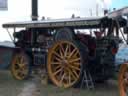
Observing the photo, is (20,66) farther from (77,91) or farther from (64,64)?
(77,91)

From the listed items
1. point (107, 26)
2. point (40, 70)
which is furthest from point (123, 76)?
point (40, 70)

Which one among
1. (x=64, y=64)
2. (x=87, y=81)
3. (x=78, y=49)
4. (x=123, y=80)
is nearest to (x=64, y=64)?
(x=64, y=64)

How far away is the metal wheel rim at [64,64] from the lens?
13195 mm

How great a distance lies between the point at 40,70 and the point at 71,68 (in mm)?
1571

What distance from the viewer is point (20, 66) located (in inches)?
601

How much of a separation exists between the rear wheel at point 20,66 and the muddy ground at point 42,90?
0.27 m

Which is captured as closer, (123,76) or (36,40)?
(123,76)

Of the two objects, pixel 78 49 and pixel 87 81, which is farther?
pixel 87 81

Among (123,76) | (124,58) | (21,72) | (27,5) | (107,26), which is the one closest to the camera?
(123,76)

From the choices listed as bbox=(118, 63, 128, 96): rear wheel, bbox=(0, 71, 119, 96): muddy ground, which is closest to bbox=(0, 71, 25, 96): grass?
bbox=(0, 71, 119, 96): muddy ground

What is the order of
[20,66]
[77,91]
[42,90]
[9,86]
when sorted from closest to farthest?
[77,91] → [42,90] → [9,86] → [20,66]

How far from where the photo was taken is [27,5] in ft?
73.5

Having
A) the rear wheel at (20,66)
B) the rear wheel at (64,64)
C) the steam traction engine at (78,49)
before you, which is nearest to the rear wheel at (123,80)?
the steam traction engine at (78,49)

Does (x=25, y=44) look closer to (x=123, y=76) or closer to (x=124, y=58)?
(x=124, y=58)
